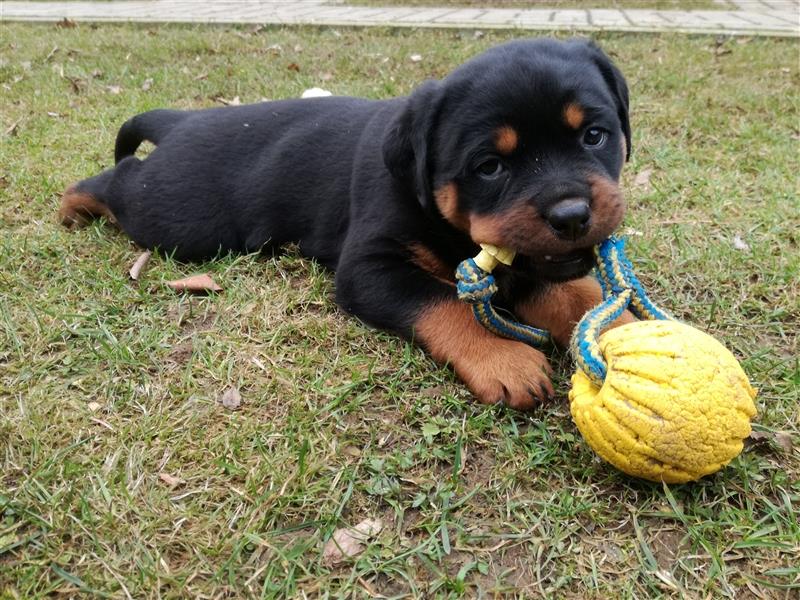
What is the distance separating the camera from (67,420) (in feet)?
6.58

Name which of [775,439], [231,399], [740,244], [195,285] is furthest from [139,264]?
[740,244]

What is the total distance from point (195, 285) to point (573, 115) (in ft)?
5.42

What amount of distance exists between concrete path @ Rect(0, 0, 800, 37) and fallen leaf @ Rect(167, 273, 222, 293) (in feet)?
20.3

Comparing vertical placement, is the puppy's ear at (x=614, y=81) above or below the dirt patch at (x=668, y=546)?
above

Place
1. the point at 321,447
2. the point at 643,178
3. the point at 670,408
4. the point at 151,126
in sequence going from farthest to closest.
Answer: the point at 643,178
the point at 151,126
the point at 321,447
the point at 670,408

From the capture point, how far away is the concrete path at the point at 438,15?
7.96 metres

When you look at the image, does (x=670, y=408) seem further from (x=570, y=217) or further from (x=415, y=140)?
(x=415, y=140)

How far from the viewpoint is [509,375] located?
2.08 meters

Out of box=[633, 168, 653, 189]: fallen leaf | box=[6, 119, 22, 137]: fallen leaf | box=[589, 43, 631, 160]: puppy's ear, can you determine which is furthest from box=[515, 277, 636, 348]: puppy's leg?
box=[6, 119, 22, 137]: fallen leaf

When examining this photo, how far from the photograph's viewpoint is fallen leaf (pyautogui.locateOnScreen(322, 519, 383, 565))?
5.25 feet

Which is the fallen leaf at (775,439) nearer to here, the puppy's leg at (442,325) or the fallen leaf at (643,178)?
the puppy's leg at (442,325)

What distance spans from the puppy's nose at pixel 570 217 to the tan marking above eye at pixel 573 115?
0.31 meters

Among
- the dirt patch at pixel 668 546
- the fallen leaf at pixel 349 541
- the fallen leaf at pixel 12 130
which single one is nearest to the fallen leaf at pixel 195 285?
the fallen leaf at pixel 349 541

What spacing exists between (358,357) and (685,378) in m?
1.12
